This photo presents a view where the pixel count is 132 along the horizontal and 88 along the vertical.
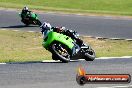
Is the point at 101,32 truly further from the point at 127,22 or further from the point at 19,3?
the point at 19,3

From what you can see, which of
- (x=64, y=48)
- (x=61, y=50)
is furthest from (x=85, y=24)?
(x=61, y=50)

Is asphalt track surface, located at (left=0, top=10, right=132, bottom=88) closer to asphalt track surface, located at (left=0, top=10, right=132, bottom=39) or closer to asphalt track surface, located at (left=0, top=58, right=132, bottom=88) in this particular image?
asphalt track surface, located at (left=0, top=58, right=132, bottom=88)

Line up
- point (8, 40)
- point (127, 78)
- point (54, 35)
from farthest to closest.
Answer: point (8, 40), point (54, 35), point (127, 78)

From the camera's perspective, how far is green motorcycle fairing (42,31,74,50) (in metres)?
15.5

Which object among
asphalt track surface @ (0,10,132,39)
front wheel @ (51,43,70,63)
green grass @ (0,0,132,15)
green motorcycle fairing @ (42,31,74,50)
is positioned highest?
green motorcycle fairing @ (42,31,74,50)

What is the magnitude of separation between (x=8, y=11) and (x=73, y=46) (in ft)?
75.4

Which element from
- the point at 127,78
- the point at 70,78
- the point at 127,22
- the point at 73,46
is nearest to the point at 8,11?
the point at 127,22

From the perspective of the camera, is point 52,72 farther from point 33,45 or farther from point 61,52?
point 33,45

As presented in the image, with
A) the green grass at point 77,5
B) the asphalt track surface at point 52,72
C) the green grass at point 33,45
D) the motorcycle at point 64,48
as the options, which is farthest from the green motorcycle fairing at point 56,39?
the green grass at point 77,5

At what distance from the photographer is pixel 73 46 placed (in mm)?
15992

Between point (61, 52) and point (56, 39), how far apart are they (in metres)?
0.47

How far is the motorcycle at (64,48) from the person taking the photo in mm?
15492

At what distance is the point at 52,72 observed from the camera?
13344mm

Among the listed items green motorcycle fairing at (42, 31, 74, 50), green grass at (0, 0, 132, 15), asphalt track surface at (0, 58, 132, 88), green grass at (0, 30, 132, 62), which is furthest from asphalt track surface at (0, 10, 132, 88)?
green grass at (0, 0, 132, 15)
